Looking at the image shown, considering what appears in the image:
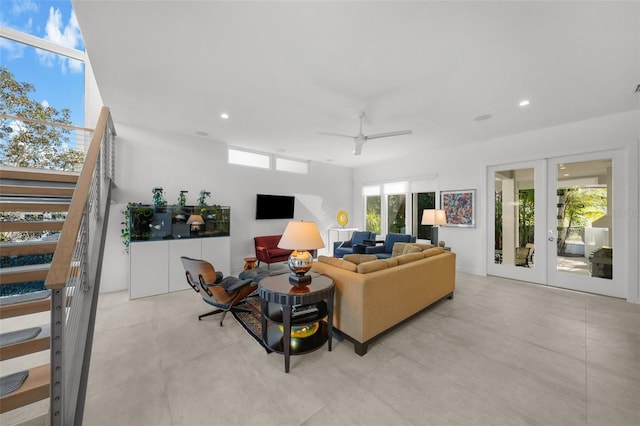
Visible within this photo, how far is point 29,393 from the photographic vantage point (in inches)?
55.0

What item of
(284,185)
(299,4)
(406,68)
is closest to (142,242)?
(284,185)

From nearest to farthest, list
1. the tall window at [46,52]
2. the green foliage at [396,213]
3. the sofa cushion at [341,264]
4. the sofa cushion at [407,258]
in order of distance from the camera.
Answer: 1. the sofa cushion at [341,264]
2. the sofa cushion at [407,258]
3. the tall window at [46,52]
4. the green foliage at [396,213]

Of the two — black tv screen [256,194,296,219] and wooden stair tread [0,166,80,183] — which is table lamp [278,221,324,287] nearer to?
wooden stair tread [0,166,80,183]

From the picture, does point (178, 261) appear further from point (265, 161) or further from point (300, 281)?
point (265, 161)

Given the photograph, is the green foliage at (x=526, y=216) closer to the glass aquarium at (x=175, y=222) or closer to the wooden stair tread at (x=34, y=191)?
the glass aquarium at (x=175, y=222)

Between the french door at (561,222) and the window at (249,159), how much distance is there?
17.0 ft

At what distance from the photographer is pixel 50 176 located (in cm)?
253

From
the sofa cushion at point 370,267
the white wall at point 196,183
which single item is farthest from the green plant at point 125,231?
the sofa cushion at point 370,267

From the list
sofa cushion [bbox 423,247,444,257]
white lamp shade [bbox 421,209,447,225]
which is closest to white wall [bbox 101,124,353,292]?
white lamp shade [bbox 421,209,447,225]

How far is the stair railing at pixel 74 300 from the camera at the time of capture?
1222 mm

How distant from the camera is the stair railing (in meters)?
1.22

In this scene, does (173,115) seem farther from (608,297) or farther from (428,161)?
(608,297)

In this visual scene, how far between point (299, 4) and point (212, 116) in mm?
2684

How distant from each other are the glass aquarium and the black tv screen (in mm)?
1112
